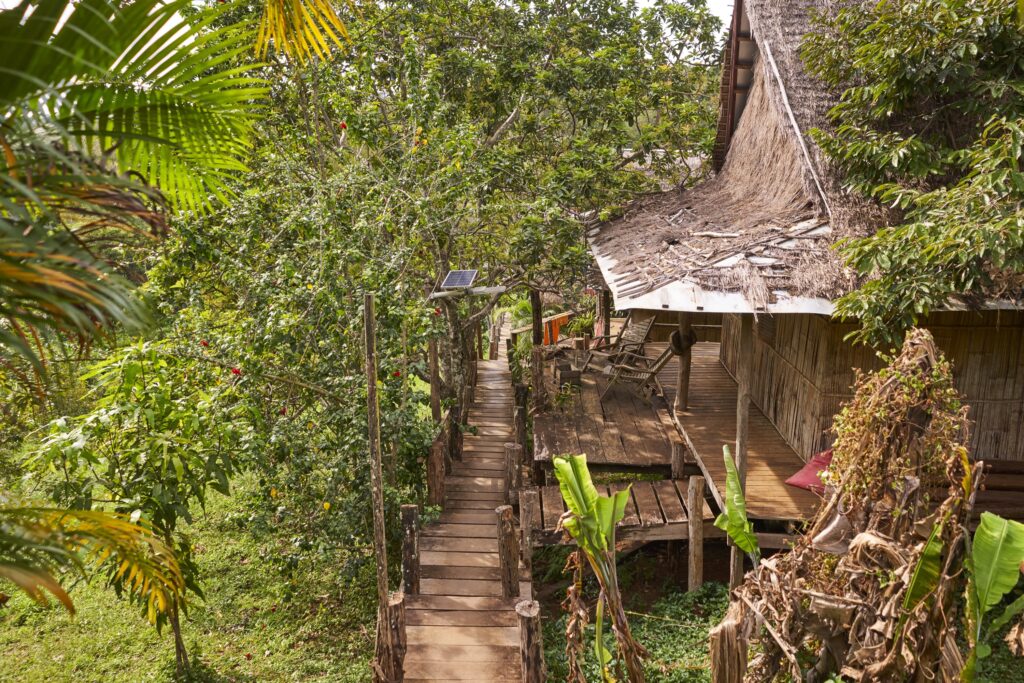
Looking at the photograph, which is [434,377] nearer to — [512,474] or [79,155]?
[512,474]

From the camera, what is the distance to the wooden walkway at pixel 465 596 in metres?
6.69

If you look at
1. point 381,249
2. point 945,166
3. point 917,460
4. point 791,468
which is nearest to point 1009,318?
point 945,166

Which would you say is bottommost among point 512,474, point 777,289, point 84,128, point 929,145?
point 512,474

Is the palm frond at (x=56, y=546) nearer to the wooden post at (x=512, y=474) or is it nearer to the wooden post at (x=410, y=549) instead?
the wooden post at (x=410, y=549)

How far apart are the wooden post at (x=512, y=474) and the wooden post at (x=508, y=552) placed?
154 centimetres

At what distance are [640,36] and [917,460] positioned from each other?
10557 mm

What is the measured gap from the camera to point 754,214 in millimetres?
8547

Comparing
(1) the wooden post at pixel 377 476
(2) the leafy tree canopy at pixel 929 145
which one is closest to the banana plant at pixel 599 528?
(1) the wooden post at pixel 377 476

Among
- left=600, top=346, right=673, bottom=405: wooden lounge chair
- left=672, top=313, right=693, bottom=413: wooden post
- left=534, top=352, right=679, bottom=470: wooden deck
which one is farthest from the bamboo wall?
left=600, top=346, right=673, bottom=405: wooden lounge chair

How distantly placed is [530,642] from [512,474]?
9.91ft

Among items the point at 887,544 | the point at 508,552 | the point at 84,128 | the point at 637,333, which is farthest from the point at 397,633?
the point at 637,333

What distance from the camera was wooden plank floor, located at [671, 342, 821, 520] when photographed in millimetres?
7578

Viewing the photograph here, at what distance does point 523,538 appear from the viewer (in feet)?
25.4

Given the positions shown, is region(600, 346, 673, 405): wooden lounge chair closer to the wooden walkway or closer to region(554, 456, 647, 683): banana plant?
the wooden walkway
